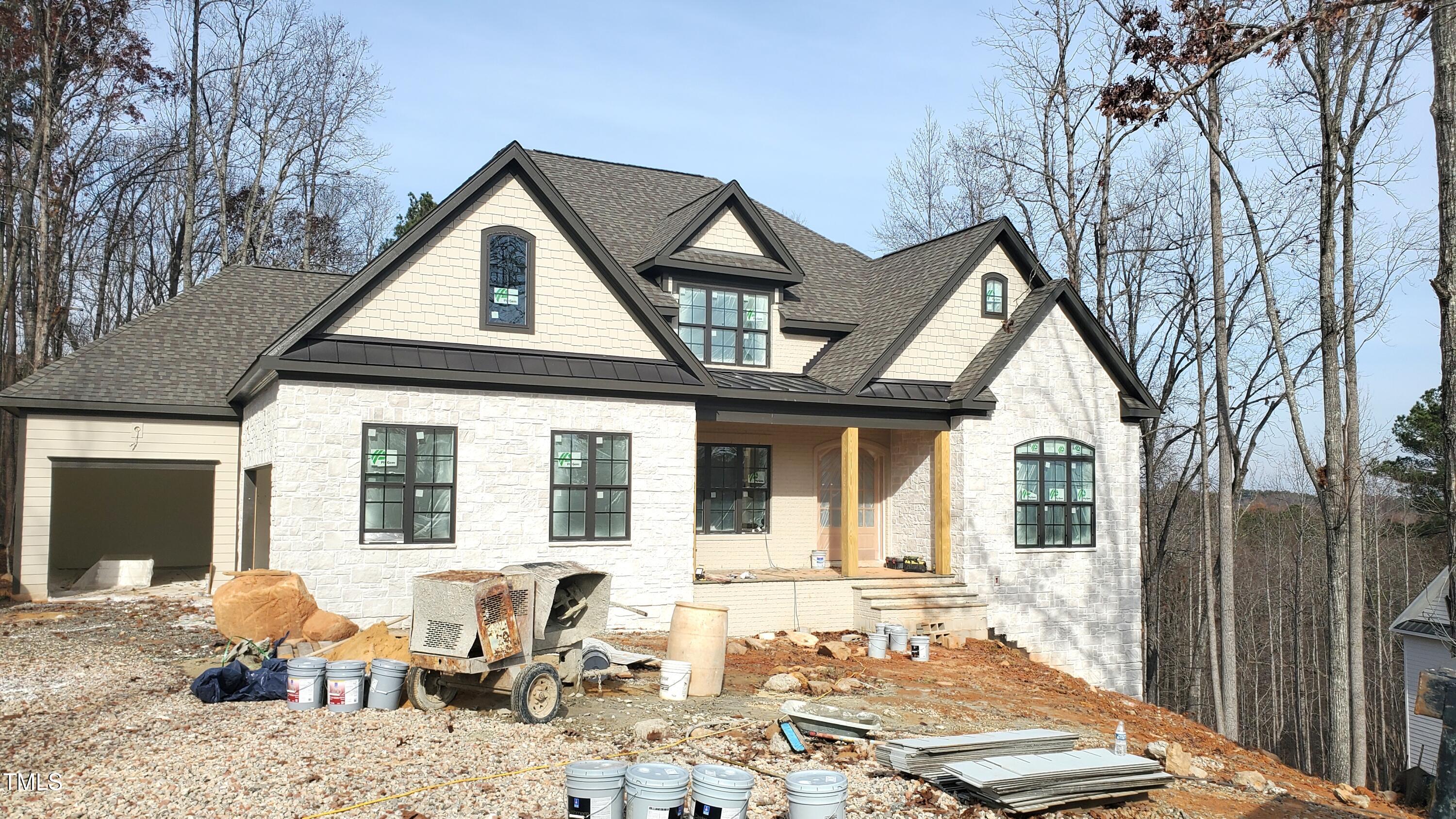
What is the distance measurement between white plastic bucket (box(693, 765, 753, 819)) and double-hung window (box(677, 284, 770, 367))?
12909 mm

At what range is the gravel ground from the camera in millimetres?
7102

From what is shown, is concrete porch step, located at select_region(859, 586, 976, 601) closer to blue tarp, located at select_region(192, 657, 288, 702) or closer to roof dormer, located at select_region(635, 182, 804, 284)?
roof dormer, located at select_region(635, 182, 804, 284)

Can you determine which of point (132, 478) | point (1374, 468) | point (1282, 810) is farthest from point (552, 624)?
point (1374, 468)

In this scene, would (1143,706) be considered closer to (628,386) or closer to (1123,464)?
(1123,464)

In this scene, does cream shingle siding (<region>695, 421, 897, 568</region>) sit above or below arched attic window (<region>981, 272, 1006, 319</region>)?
below

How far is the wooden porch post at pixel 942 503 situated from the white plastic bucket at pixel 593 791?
13.1 metres

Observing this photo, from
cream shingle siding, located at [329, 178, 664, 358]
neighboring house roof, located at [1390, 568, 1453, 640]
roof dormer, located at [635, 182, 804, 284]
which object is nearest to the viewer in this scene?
cream shingle siding, located at [329, 178, 664, 358]

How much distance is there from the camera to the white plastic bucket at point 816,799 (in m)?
6.58

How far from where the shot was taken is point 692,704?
1090 centimetres

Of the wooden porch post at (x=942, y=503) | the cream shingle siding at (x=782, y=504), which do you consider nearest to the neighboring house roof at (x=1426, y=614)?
the wooden porch post at (x=942, y=503)

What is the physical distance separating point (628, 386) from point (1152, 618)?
2011 cm

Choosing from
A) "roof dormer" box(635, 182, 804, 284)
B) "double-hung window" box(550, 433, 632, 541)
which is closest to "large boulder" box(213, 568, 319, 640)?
"double-hung window" box(550, 433, 632, 541)

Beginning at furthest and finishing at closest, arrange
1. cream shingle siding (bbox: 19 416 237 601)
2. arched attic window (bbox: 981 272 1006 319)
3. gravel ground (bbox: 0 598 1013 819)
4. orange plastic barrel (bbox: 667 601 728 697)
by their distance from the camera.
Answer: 1. arched attic window (bbox: 981 272 1006 319)
2. cream shingle siding (bbox: 19 416 237 601)
3. orange plastic barrel (bbox: 667 601 728 697)
4. gravel ground (bbox: 0 598 1013 819)

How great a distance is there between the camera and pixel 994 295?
20297 millimetres
